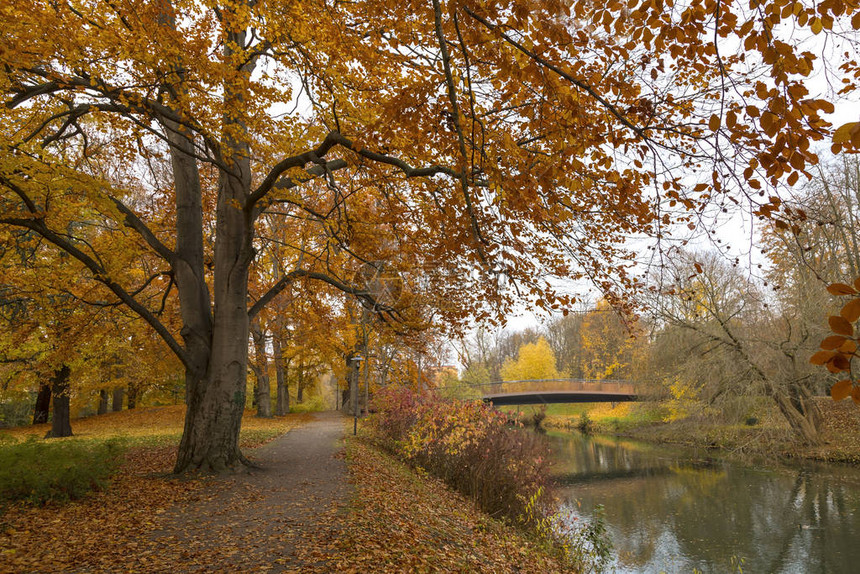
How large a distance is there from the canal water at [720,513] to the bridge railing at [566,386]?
8665 millimetres

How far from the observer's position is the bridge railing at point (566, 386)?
87.8 feet

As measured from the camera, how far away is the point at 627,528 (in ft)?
35.5

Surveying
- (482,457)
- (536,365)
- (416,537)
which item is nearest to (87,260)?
(416,537)

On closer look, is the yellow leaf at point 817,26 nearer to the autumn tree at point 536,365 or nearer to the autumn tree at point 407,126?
the autumn tree at point 407,126

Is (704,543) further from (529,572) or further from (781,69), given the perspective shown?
(781,69)

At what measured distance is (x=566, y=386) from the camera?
2864 centimetres

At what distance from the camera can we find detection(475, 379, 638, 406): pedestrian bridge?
2719cm

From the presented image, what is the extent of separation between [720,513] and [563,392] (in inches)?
663

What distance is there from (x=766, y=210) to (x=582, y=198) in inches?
134

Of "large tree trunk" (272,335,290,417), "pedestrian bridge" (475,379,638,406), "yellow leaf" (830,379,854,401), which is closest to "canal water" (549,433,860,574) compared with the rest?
"yellow leaf" (830,379,854,401)

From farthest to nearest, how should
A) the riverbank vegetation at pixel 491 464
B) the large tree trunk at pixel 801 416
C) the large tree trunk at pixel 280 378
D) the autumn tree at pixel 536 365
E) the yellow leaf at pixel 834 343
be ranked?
the autumn tree at pixel 536 365 < the large tree trunk at pixel 280 378 < the large tree trunk at pixel 801 416 < the riverbank vegetation at pixel 491 464 < the yellow leaf at pixel 834 343

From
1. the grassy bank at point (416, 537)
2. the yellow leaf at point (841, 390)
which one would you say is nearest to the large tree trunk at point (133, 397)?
the grassy bank at point (416, 537)

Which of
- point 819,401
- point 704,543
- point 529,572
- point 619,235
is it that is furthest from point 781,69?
point 819,401

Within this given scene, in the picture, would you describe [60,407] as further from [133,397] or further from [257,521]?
[257,521]
